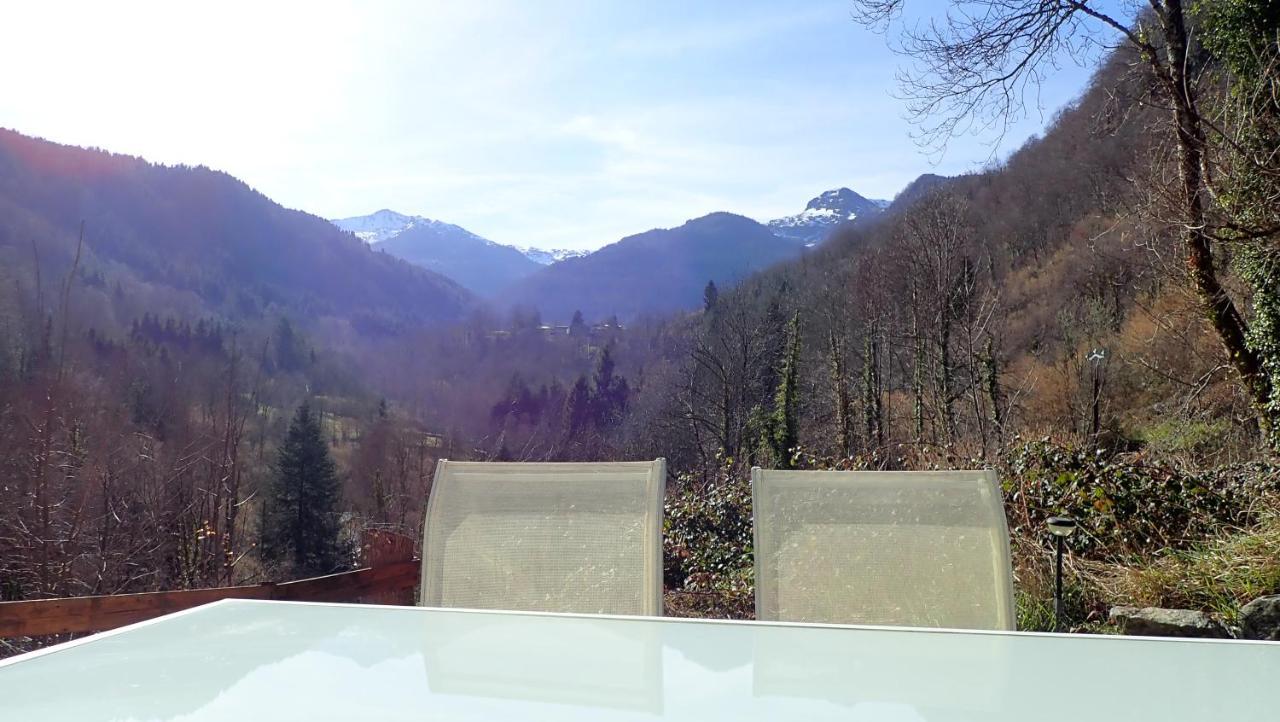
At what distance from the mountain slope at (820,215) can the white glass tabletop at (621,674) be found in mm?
123353

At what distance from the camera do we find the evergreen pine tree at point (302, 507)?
2459 cm

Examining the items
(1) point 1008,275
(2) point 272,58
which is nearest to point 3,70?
(2) point 272,58

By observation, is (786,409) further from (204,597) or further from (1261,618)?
(204,597)

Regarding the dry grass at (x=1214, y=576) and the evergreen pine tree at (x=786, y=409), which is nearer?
the dry grass at (x=1214, y=576)

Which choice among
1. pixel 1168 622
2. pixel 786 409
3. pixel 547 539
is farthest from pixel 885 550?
pixel 786 409

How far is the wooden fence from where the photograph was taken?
7.66 feet

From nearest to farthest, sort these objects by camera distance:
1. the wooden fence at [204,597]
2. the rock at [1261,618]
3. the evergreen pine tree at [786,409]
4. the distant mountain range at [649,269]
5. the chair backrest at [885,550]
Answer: the chair backrest at [885,550]
the wooden fence at [204,597]
the rock at [1261,618]
the evergreen pine tree at [786,409]
the distant mountain range at [649,269]

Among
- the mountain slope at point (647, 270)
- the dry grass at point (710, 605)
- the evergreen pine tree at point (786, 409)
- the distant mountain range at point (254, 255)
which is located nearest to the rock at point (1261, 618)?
the dry grass at point (710, 605)

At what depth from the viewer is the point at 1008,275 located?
31.5 metres

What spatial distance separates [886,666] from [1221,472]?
4.30m

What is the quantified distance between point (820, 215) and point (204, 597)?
15066 cm

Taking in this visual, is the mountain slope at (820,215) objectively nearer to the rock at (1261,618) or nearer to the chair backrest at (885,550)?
the rock at (1261,618)

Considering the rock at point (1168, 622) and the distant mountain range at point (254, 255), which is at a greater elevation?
the distant mountain range at point (254, 255)

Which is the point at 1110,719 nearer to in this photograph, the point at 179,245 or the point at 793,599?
the point at 793,599
